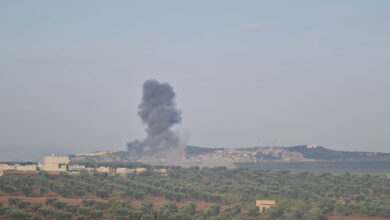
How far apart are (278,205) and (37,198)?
130 ft

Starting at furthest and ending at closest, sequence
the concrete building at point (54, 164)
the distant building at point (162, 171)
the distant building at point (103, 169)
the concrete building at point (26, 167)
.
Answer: the distant building at point (162, 171) < the distant building at point (103, 169) < the concrete building at point (54, 164) < the concrete building at point (26, 167)

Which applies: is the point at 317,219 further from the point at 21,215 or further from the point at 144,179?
the point at 144,179

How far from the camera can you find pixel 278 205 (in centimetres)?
10106

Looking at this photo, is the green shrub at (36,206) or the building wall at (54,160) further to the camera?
the building wall at (54,160)

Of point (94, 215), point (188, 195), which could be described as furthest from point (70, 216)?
point (188, 195)

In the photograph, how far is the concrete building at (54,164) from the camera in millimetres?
158375

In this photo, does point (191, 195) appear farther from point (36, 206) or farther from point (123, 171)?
point (123, 171)

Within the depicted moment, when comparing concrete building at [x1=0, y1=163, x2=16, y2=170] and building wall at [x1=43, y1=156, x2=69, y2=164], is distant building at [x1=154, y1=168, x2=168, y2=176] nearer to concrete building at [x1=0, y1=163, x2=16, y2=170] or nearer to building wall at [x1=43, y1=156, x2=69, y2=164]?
building wall at [x1=43, y1=156, x2=69, y2=164]

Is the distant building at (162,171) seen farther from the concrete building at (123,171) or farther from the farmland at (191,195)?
the concrete building at (123,171)

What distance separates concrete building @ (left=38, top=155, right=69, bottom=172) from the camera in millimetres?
158375

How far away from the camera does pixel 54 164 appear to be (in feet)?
524

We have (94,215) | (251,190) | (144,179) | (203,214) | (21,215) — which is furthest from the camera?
(144,179)

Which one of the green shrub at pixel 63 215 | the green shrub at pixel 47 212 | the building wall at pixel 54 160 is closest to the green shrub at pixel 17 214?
the green shrub at pixel 47 212

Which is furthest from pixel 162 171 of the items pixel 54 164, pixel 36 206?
pixel 36 206
